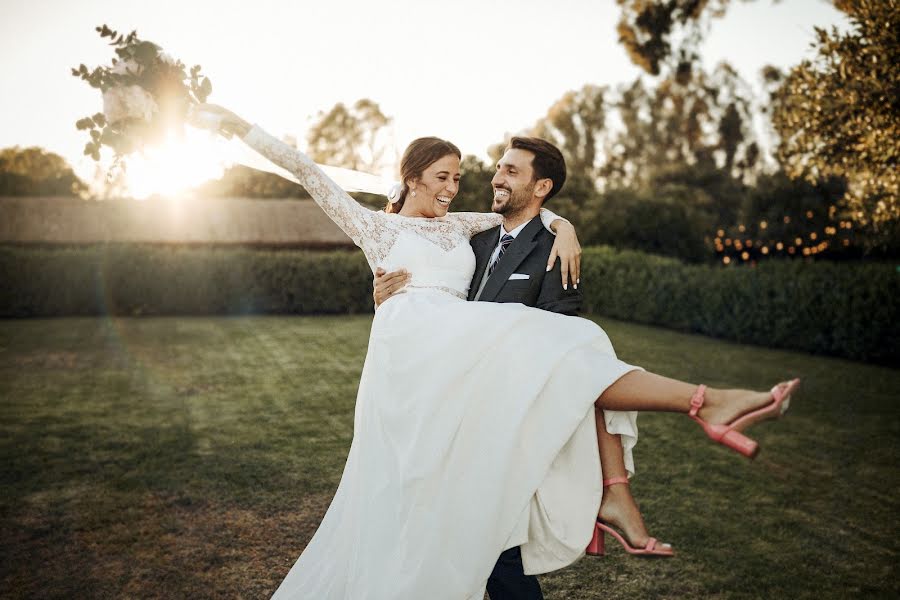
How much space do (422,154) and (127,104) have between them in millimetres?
1535

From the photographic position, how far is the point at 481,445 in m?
2.81

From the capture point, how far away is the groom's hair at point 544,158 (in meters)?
3.47

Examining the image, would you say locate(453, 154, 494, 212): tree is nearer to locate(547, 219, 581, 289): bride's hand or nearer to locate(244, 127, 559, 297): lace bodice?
locate(244, 127, 559, 297): lace bodice

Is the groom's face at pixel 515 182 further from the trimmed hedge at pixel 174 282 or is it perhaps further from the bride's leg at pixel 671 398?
the trimmed hedge at pixel 174 282

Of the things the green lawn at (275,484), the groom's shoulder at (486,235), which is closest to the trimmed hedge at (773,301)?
the green lawn at (275,484)

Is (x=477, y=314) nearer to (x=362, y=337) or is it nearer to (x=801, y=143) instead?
(x=801, y=143)

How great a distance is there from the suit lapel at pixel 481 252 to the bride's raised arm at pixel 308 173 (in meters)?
0.56

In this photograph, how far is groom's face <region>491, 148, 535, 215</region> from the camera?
3.49 m

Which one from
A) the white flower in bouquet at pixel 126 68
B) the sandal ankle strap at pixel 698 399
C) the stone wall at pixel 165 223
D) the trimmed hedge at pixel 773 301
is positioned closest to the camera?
the sandal ankle strap at pixel 698 399

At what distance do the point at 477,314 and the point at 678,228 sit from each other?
2929 centimetres

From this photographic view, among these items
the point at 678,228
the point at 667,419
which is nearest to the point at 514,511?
the point at 667,419

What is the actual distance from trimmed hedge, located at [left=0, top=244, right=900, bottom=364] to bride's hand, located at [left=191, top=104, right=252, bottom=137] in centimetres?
1368

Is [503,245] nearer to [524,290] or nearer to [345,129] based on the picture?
[524,290]

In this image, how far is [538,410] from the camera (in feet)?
9.14
